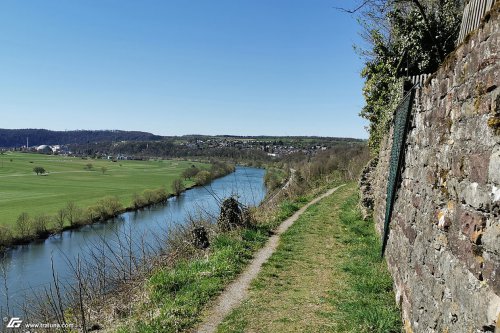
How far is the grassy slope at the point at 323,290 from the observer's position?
521 centimetres

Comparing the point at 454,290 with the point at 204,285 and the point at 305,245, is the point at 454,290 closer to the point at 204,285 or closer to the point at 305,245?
the point at 204,285

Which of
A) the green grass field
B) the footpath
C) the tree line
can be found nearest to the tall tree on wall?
the tree line

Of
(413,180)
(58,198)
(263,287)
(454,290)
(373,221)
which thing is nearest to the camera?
(454,290)

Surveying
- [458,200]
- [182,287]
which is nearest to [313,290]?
[182,287]

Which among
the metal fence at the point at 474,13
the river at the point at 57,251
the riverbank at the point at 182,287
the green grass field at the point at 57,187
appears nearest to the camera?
the metal fence at the point at 474,13

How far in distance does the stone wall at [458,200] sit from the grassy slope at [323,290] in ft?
1.67

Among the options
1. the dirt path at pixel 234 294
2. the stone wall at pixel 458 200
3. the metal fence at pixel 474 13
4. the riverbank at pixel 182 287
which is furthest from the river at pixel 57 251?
the metal fence at pixel 474 13

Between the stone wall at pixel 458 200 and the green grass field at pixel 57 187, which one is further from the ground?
the stone wall at pixel 458 200

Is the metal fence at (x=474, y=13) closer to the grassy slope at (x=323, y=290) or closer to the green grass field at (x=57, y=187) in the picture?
the grassy slope at (x=323, y=290)

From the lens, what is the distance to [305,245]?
9508 mm

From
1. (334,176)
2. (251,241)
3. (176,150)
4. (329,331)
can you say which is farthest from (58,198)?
(176,150)

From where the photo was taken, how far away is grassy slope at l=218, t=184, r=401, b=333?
521 cm

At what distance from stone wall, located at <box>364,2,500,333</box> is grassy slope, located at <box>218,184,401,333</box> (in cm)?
51

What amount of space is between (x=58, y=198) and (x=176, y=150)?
10921cm
